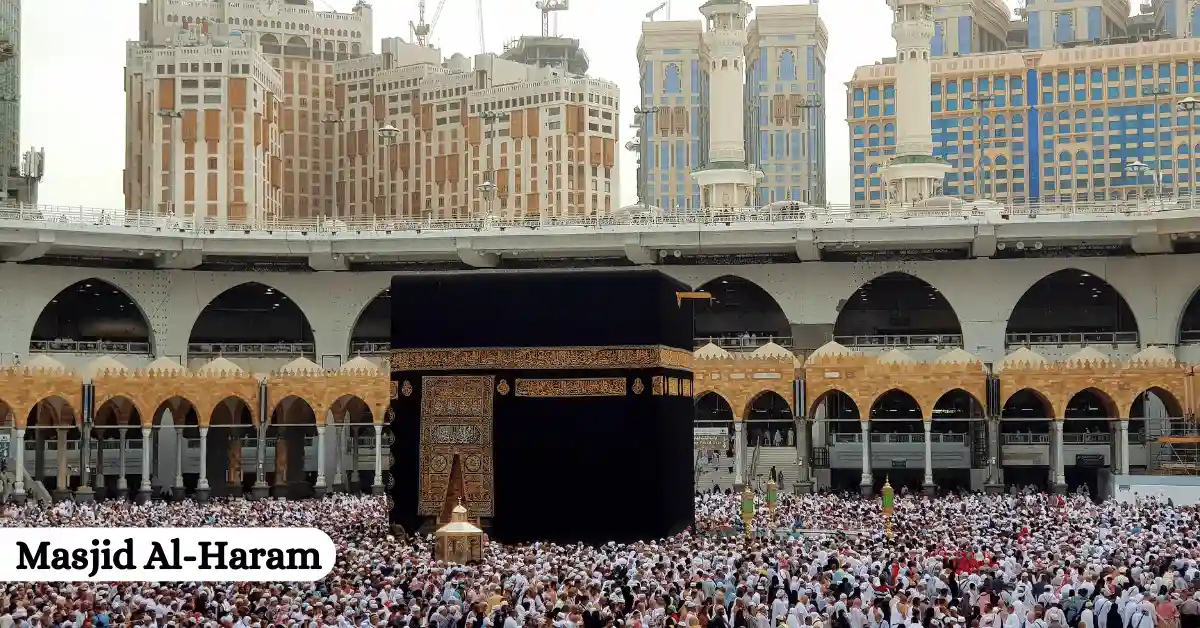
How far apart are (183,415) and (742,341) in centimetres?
1222

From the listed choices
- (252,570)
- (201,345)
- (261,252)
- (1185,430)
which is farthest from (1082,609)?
(201,345)

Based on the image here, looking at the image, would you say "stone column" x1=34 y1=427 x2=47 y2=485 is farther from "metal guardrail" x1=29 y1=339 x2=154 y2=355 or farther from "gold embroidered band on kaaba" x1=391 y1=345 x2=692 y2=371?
"gold embroidered band on kaaba" x1=391 y1=345 x2=692 y2=371

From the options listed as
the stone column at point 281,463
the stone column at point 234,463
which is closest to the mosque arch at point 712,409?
the stone column at point 281,463

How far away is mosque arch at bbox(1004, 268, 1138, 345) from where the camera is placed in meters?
39.5

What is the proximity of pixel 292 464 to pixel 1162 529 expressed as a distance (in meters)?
20.6

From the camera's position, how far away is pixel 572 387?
19.9m

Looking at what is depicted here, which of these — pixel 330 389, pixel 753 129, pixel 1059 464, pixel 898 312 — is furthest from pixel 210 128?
pixel 1059 464

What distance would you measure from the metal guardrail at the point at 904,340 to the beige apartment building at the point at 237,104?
38.1 metres

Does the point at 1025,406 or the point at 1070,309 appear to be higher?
the point at 1070,309

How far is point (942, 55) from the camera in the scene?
92000mm

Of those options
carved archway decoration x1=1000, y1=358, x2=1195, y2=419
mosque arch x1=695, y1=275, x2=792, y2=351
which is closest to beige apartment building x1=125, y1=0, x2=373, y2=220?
mosque arch x1=695, y1=275, x2=792, y2=351

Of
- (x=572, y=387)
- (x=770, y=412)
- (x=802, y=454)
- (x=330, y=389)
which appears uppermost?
(x=572, y=387)

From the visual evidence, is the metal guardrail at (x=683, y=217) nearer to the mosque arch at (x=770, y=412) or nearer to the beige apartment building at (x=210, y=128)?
the mosque arch at (x=770, y=412)

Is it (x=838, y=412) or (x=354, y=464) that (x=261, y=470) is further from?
(x=838, y=412)
